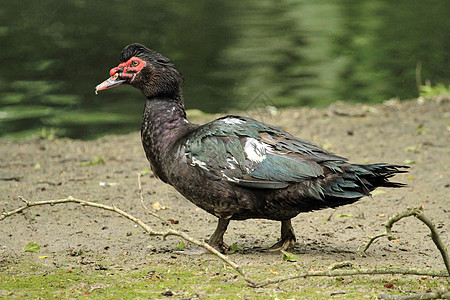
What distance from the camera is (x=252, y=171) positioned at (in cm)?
525

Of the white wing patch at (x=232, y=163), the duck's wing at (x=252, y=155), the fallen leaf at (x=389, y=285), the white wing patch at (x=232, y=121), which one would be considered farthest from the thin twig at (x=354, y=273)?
the white wing patch at (x=232, y=121)

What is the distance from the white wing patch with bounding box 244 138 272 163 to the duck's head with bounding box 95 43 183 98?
902mm

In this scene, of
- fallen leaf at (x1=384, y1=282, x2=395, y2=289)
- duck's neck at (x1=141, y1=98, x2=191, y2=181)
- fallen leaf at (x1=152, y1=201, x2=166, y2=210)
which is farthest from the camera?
fallen leaf at (x1=152, y1=201, x2=166, y2=210)

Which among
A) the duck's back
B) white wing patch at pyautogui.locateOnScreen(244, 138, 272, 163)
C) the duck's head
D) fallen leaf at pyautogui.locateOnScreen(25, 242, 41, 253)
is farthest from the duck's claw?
fallen leaf at pyautogui.locateOnScreen(25, 242, 41, 253)

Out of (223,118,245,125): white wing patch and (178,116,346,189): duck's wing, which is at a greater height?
(223,118,245,125): white wing patch

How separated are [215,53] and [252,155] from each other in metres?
11.4

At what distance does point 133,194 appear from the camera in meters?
7.40

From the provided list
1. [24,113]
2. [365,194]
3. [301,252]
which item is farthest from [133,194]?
[24,113]

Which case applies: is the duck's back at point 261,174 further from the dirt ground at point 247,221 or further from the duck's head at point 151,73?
the duck's head at point 151,73

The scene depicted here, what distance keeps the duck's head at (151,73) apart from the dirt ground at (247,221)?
4.12 feet

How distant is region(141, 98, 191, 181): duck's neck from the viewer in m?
5.61

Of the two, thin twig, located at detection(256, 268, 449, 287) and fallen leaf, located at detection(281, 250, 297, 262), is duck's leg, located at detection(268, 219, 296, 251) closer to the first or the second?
fallen leaf, located at detection(281, 250, 297, 262)

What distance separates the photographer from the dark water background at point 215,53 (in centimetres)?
Answer: 1297

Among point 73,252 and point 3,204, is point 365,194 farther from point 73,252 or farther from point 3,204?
point 3,204
